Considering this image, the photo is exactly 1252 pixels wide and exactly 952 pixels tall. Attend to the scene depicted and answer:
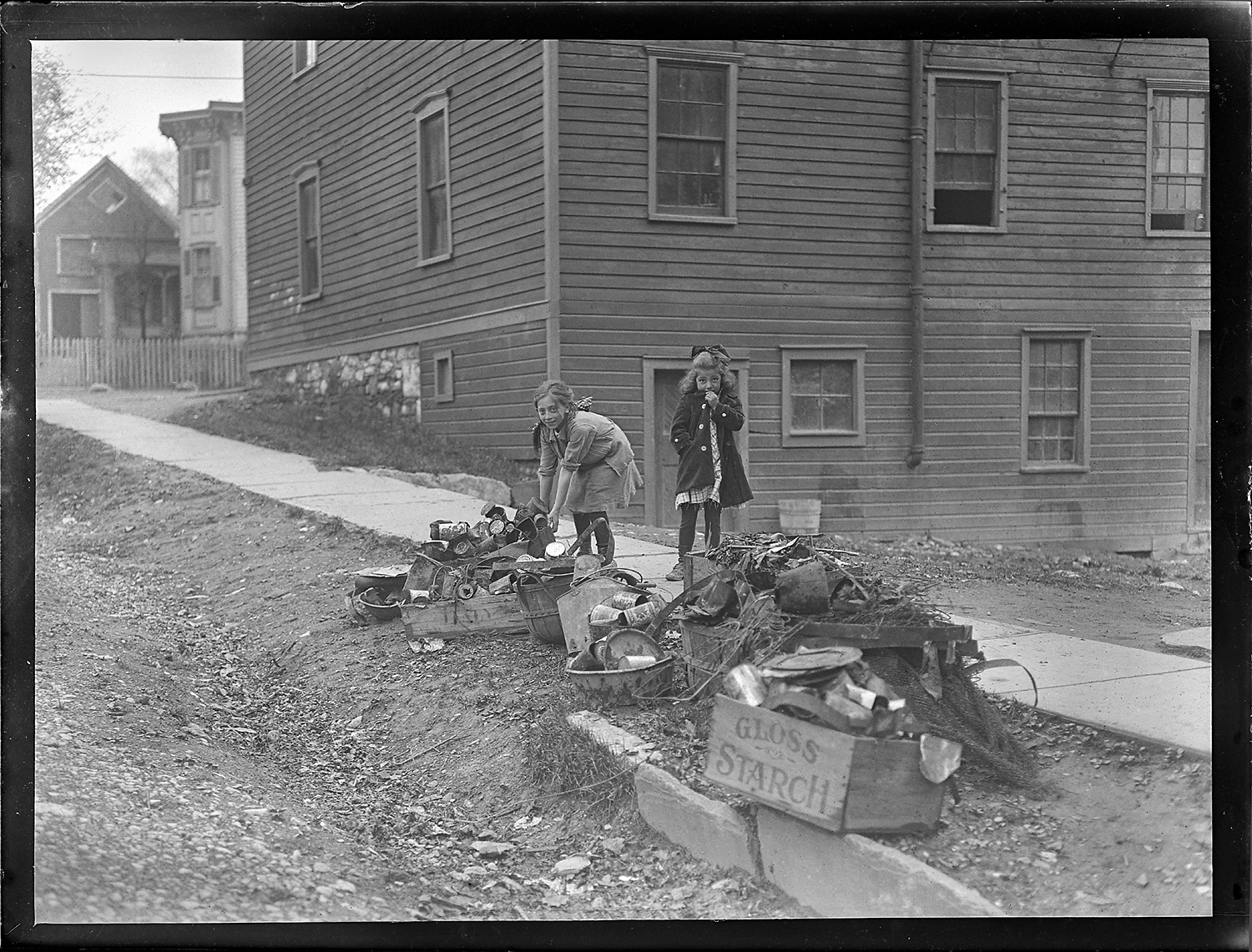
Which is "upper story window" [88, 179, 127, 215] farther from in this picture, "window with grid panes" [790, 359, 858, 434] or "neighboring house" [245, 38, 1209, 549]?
"window with grid panes" [790, 359, 858, 434]

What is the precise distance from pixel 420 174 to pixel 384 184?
126cm

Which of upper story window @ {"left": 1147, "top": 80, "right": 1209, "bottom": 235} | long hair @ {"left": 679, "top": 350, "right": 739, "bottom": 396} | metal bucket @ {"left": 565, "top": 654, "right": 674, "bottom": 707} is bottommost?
metal bucket @ {"left": 565, "top": 654, "right": 674, "bottom": 707}

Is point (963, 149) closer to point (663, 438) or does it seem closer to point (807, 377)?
point (807, 377)

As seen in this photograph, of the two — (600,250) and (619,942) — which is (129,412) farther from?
(619,942)

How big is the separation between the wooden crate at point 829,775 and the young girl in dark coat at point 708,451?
3.69 m

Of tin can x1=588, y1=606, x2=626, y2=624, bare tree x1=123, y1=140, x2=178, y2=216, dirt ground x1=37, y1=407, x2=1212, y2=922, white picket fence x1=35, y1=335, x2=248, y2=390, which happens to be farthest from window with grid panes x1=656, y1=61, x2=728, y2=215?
bare tree x1=123, y1=140, x2=178, y2=216

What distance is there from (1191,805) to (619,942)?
2199 mm

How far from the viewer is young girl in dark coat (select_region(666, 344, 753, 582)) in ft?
26.2

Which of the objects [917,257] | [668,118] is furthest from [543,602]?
[917,257]

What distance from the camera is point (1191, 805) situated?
4.19 metres

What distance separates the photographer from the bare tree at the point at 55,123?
175 inches

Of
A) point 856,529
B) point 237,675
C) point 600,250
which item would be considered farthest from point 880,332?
point 237,675

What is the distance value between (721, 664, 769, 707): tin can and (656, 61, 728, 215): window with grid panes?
845 cm

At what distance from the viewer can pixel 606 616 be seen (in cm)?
583
